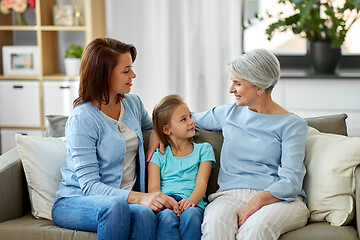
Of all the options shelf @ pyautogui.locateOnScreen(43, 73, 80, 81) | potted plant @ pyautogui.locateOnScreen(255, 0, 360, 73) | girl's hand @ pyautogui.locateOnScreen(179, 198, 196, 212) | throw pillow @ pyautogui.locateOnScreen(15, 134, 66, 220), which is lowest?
girl's hand @ pyautogui.locateOnScreen(179, 198, 196, 212)

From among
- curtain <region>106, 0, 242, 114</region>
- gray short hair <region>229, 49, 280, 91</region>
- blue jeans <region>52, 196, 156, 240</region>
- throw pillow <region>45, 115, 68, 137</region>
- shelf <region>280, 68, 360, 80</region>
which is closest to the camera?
blue jeans <region>52, 196, 156, 240</region>

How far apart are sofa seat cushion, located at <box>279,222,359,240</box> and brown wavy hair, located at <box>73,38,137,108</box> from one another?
3.01 feet

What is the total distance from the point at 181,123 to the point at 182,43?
189 centimetres

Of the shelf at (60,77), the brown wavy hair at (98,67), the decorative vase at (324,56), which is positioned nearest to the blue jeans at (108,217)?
the brown wavy hair at (98,67)

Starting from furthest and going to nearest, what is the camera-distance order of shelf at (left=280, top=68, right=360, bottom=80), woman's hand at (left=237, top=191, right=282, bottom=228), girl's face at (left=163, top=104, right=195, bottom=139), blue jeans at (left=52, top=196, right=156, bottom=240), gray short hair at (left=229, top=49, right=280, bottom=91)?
shelf at (left=280, top=68, right=360, bottom=80) → girl's face at (left=163, top=104, right=195, bottom=139) → gray short hair at (left=229, top=49, right=280, bottom=91) → woman's hand at (left=237, top=191, right=282, bottom=228) → blue jeans at (left=52, top=196, right=156, bottom=240)

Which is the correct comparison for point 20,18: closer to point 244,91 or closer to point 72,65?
point 72,65

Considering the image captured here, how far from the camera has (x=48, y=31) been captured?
416 centimetres

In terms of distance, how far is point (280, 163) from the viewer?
2.31m

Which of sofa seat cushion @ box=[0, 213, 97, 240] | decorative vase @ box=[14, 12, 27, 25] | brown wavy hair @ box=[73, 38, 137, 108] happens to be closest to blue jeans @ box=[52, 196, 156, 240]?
sofa seat cushion @ box=[0, 213, 97, 240]

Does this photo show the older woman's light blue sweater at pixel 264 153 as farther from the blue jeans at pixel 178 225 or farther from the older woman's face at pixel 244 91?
the blue jeans at pixel 178 225

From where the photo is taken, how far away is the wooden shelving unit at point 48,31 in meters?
3.98

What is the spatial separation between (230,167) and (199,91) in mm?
1908

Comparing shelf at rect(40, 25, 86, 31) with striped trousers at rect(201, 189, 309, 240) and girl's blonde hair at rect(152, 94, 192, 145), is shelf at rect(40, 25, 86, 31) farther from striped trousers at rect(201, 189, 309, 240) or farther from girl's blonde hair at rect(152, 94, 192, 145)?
striped trousers at rect(201, 189, 309, 240)

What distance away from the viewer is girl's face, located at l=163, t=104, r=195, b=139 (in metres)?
2.38
